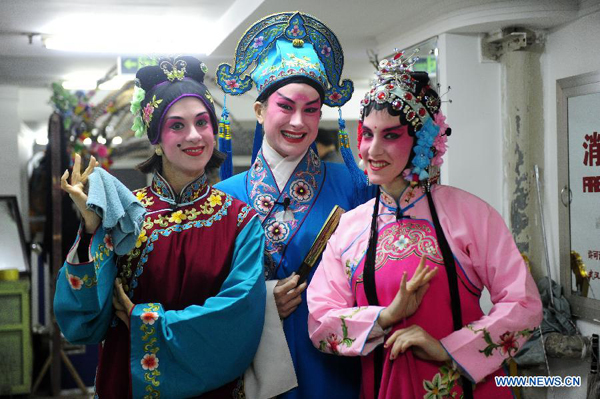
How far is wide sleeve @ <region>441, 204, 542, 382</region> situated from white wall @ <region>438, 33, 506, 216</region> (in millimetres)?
2900

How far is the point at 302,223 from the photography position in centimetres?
236

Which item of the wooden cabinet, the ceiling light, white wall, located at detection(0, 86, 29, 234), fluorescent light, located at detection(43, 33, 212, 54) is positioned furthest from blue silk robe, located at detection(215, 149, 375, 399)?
the ceiling light

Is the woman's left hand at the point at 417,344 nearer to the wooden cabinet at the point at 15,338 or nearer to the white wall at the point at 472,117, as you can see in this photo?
the white wall at the point at 472,117

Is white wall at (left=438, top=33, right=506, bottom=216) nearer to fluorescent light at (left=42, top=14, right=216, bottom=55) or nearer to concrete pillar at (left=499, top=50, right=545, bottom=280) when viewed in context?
concrete pillar at (left=499, top=50, right=545, bottom=280)

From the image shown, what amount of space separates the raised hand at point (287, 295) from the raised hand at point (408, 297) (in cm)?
37

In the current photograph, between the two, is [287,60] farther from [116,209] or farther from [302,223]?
[116,209]

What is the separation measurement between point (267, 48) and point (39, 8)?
3.46m

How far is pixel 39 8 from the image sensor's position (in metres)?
5.30

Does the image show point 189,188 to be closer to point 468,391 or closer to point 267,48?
point 267,48

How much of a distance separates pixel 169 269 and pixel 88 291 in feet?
0.75

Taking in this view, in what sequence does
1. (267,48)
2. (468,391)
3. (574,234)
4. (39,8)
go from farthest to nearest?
(39,8), (574,234), (267,48), (468,391)

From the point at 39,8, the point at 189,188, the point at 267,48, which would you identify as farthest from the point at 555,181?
the point at 39,8

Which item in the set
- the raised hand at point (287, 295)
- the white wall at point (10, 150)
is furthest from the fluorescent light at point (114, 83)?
the raised hand at point (287, 295)

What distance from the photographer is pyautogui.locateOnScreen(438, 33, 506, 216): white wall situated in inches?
189
